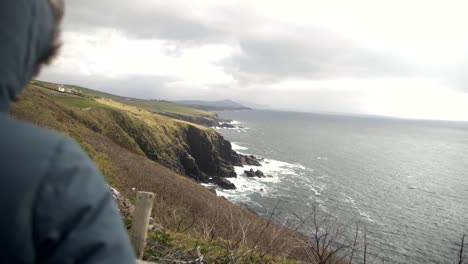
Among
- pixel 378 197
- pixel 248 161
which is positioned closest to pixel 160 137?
pixel 248 161

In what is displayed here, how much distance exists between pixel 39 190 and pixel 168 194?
21.3 metres

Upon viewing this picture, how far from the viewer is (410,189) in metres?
54.4

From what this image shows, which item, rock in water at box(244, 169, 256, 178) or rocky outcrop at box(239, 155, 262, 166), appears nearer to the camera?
rock in water at box(244, 169, 256, 178)

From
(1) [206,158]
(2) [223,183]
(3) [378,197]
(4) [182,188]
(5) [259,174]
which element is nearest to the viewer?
(4) [182,188]

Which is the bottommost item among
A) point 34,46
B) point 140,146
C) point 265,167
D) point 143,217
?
point 265,167

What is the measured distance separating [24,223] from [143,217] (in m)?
4.46

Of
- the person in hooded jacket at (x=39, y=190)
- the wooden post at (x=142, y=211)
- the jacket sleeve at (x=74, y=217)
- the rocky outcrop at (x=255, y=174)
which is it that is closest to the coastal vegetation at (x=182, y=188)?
the person in hooded jacket at (x=39, y=190)

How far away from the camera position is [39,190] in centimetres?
93

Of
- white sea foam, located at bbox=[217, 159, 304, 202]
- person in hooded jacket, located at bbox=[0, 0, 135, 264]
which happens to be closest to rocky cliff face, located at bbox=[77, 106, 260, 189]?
white sea foam, located at bbox=[217, 159, 304, 202]

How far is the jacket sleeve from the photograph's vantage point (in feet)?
3.05

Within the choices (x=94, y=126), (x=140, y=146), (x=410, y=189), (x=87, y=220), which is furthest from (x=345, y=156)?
(x=87, y=220)

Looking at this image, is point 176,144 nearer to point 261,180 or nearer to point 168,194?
point 261,180

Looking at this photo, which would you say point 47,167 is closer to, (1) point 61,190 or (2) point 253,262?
(1) point 61,190

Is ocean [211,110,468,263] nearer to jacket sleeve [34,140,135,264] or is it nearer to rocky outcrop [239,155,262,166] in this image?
rocky outcrop [239,155,262,166]
